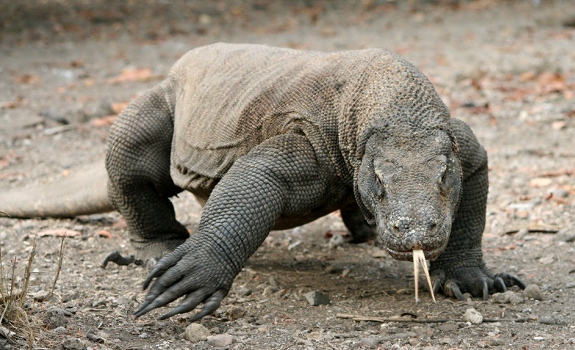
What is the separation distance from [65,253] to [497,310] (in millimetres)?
2620

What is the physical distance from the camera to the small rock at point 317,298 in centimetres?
434

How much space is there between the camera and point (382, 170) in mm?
3604

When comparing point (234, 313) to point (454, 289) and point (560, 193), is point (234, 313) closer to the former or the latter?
point (454, 289)

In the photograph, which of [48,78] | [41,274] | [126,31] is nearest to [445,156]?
[41,274]

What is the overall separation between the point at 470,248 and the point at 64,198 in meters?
2.96

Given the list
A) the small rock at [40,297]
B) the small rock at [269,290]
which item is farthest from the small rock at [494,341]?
the small rock at [40,297]

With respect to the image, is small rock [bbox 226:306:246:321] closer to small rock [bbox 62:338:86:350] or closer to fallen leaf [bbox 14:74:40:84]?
small rock [bbox 62:338:86:350]

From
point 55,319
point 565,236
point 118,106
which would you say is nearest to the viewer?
point 55,319

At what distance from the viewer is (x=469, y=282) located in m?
4.48

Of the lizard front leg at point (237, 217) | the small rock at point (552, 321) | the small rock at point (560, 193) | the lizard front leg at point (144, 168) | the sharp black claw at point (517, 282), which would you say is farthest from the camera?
the small rock at point (560, 193)

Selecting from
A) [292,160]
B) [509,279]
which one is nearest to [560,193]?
[509,279]

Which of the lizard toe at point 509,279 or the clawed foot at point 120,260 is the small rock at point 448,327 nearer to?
the lizard toe at point 509,279

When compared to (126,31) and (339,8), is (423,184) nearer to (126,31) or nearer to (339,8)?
(126,31)

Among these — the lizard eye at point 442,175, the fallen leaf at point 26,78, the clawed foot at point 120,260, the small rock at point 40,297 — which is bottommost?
the fallen leaf at point 26,78
